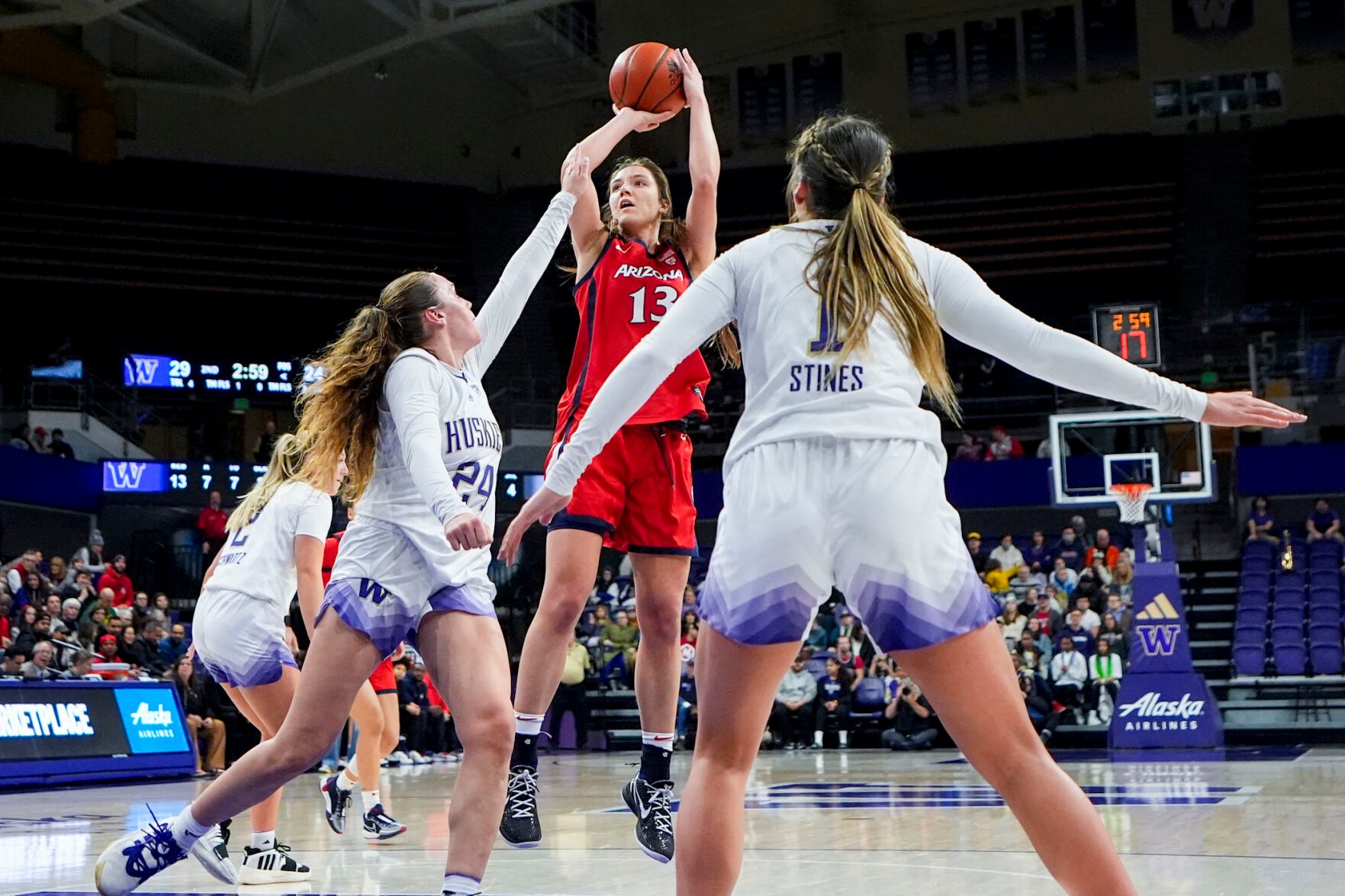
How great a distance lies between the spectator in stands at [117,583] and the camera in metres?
17.5

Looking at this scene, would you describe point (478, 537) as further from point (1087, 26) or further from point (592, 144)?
point (1087, 26)

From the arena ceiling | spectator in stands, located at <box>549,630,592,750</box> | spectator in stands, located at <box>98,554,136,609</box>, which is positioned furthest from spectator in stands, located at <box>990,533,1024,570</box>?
spectator in stands, located at <box>98,554,136,609</box>

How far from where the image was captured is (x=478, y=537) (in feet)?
12.3

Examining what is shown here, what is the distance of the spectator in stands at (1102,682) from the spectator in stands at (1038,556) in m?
3.23

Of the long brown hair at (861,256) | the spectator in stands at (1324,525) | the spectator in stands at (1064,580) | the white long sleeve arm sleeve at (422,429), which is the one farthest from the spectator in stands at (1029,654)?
the long brown hair at (861,256)

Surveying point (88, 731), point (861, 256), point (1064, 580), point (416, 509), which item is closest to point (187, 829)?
point (416, 509)

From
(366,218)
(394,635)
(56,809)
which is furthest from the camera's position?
(366,218)

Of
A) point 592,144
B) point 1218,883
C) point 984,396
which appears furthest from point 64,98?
point 1218,883

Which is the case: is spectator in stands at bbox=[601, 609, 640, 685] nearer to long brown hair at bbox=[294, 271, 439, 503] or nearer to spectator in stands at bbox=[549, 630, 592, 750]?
spectator in stands at bbox=[549, 630, 592, 750]

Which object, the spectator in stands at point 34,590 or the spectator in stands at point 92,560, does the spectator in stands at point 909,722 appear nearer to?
the spectator in stands at point 34,590

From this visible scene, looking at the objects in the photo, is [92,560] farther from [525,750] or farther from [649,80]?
[649,80]

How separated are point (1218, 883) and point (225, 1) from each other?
2096 centimetres

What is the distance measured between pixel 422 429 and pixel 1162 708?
12314 mm

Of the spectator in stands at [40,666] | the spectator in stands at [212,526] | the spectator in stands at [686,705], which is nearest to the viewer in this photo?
the spectator in stands at [40,666]
